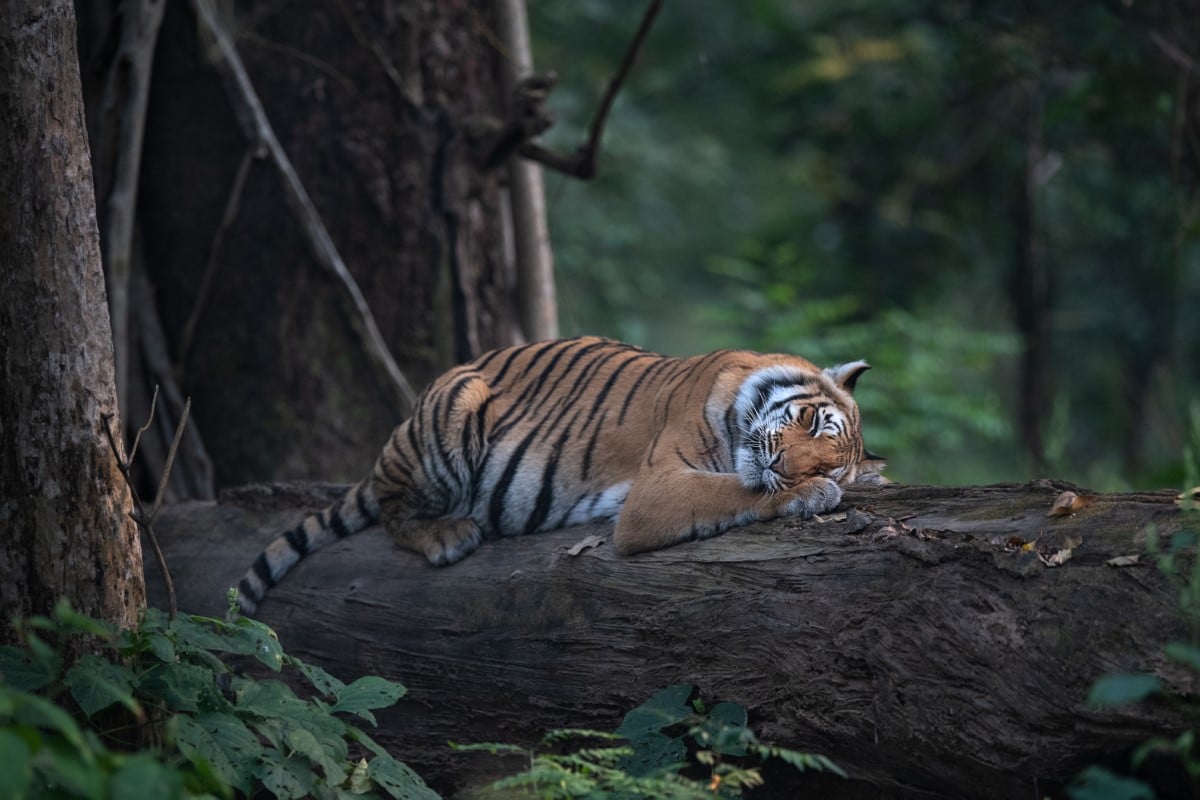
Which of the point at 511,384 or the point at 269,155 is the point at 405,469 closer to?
the point at 511,384

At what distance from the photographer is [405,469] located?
519cm

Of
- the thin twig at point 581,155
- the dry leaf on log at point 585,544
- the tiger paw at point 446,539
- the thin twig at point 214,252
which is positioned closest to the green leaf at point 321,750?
the dry leaf on log at point 585,544

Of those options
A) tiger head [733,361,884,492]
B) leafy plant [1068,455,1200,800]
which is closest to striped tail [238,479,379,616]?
tiger head [733,361,884,492]

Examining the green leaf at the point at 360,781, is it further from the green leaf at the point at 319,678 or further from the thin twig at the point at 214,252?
the thin twig at the point at 214,252

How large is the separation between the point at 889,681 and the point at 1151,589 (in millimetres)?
772

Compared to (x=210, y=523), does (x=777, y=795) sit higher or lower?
lower

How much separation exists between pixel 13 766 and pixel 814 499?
2661 millimetres

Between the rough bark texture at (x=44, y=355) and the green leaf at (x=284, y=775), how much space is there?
0.67 m

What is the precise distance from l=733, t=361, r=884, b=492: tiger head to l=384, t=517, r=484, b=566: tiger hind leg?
46.6 inches

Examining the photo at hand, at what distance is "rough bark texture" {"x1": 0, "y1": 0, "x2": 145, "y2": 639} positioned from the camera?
10.8 feet

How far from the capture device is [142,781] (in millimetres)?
2066

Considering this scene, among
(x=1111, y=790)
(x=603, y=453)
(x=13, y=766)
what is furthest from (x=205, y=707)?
(x=1111, y=790)

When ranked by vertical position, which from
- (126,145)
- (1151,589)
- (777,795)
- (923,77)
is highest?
(923,77)

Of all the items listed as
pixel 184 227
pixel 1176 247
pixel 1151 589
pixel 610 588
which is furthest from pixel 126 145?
pixel 1176 247
